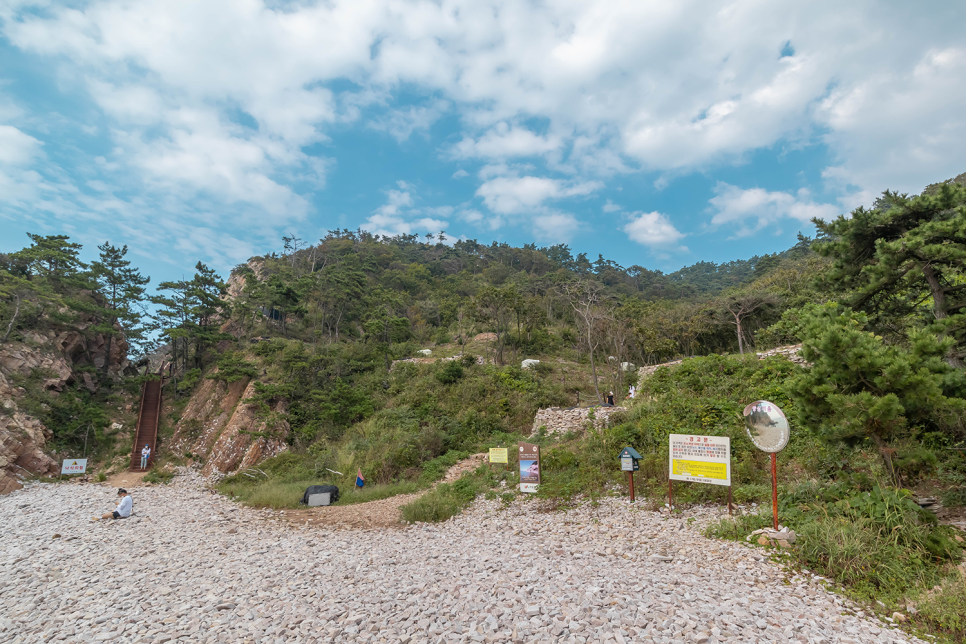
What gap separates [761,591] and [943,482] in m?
3.90

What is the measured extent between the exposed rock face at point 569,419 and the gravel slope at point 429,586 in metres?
5.28

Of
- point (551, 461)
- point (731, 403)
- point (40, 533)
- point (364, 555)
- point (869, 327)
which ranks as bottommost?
point (40, 533)

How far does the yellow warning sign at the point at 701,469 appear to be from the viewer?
6.31 m

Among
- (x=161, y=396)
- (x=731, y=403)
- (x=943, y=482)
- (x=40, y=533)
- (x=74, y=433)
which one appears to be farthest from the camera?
(x=161, y=396)

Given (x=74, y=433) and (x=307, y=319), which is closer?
(x=74, y=433)

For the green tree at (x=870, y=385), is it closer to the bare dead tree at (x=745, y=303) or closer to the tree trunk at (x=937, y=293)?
the tree trunk at (x=937, y=293)

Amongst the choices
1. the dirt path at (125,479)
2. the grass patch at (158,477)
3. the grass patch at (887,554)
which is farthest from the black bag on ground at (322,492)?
the grass patch at (887,554)

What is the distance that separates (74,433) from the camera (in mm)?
17469

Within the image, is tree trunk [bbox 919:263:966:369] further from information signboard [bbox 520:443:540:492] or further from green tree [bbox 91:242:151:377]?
green tree [bbox 91:242:151:377]

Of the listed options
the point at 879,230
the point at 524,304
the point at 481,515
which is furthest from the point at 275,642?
the point at 524,304

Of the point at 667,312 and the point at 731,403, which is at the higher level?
the point at 667,312

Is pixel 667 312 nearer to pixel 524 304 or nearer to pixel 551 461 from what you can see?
pixel 524 304

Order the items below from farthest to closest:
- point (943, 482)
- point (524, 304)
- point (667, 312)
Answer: point (667, 312)
point (524, 304)
point (943, 482)

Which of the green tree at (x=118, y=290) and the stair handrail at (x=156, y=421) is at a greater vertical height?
the green tree at (x=118, y=290)
